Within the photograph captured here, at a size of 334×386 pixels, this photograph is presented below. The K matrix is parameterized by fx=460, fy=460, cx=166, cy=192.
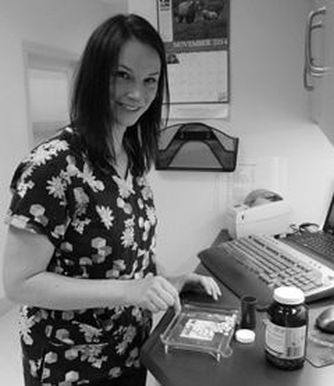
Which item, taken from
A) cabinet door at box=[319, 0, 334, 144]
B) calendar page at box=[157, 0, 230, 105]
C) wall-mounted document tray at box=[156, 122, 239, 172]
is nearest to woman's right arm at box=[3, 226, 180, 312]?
cabinet door at box=[319, 0, 334, 144]

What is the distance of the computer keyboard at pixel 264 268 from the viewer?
3.96 ft

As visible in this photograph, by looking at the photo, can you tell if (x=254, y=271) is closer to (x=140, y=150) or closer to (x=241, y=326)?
(x=241, y=326)

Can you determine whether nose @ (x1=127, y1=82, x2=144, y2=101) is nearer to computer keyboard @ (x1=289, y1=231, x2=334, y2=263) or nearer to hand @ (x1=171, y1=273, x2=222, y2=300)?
hand @ (x1=171, y1=273, x2=222, y2=300)

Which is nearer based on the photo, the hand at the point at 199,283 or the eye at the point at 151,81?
the eye at the point at 151,81

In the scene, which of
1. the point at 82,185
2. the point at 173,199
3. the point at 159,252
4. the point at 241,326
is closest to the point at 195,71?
the point at 173,199

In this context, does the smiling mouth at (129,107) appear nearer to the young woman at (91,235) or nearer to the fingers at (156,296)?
the young woman at (91,235)

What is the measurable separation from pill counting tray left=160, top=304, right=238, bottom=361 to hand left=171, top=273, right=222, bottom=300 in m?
0.08

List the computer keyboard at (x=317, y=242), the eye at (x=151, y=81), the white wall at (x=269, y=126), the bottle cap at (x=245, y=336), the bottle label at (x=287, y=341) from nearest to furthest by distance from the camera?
the bottle label at (x=287, y=341)
the bottle cap at (x=245, y=336)
the eye at (x=151, y=81)
the computer keyboard at (x=317, y=242)
the white wall at (x=269, y=126)

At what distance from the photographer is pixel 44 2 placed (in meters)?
3.76

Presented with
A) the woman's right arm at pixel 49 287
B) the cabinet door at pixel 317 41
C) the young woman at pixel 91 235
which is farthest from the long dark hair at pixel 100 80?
the cabinet door at pixel 317 41

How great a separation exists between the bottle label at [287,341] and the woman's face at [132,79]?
57cm

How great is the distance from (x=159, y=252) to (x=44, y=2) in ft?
8.87

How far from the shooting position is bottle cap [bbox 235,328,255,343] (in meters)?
0.99

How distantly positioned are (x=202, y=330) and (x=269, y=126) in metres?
0.98
